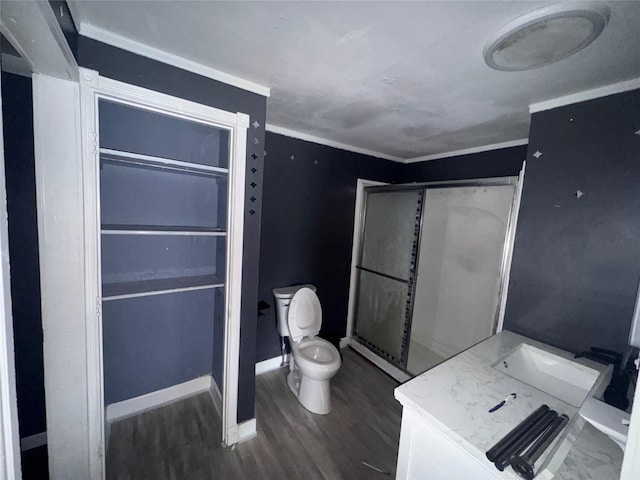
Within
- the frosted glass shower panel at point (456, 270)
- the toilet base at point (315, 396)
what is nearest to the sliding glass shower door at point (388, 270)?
the frosted glass shower panel at point (456, 270)

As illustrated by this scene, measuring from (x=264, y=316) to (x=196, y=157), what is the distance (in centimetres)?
155

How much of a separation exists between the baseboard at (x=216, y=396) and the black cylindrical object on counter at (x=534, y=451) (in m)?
1.92

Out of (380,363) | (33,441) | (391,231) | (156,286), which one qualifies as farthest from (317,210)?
(33,441)

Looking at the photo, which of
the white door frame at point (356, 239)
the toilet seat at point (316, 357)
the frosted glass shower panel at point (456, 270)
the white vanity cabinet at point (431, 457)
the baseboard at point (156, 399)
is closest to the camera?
the white vanity cabinet at point (431, 457)

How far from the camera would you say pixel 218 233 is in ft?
5.35

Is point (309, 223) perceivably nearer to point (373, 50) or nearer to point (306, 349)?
point (306, 349)

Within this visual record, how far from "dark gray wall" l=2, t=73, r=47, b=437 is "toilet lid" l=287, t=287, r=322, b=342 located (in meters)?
1.63

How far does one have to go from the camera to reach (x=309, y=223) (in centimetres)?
264

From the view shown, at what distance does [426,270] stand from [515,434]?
2173mm

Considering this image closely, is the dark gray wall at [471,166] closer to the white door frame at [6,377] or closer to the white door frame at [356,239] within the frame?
the white door frame at [356,239]

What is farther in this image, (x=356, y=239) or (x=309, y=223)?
(x=356, y=239)

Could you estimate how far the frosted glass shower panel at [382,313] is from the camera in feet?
8.57

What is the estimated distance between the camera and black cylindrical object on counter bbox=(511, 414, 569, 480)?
0.71 meters

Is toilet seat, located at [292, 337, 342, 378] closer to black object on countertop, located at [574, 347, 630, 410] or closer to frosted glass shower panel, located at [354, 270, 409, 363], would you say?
frosted glass shower panel, located at [354, 270, 409, 363]
